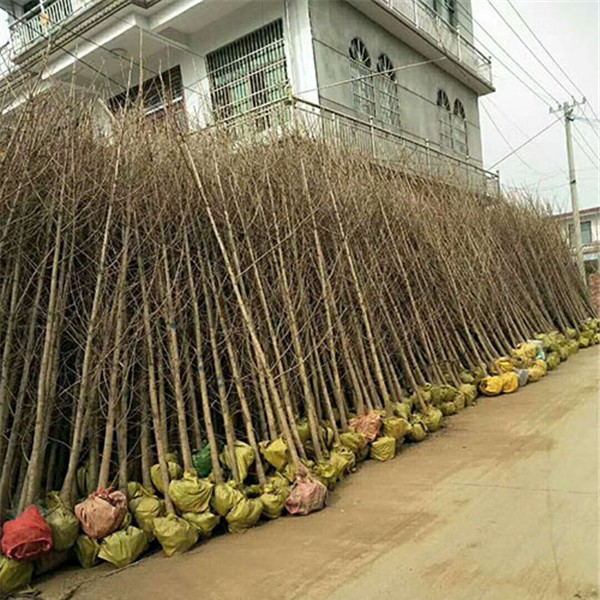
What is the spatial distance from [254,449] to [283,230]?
1963 millimetres

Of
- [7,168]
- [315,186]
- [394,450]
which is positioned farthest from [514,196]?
[7,168]

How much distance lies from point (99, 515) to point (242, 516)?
2.75 ft

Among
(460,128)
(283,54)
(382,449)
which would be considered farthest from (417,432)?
(460,128)

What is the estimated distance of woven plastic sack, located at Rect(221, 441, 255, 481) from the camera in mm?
3695

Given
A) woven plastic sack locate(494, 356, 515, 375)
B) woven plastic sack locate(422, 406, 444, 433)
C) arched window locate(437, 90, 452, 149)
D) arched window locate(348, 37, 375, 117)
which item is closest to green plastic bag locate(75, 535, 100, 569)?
woven plastic sack locate(422, 406, 444, 433)

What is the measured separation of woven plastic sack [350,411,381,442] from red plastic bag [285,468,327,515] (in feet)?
3.40

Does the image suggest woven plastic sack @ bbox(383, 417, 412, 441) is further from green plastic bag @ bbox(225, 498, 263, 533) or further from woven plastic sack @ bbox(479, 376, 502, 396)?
woven plastic sack @ bbox(479, 376, 502, 396)

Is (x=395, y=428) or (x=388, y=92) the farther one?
(x=388, y=92)

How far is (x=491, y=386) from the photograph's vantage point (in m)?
6.81

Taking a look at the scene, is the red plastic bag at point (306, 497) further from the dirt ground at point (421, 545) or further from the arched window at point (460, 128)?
the arched window at point (460, 128)

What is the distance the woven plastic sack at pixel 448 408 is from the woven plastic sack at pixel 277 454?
267cm

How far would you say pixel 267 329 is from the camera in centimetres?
443

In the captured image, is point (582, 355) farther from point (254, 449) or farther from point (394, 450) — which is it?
point (254, 449)

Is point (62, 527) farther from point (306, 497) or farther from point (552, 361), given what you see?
point (552, 361)
